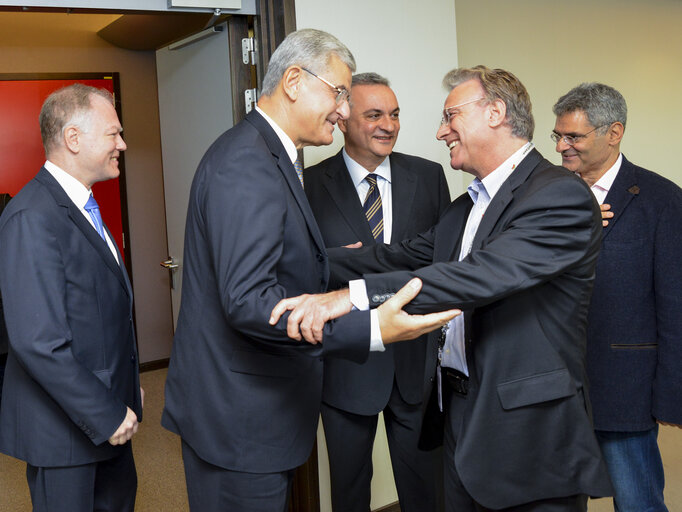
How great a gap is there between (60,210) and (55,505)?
0.87 meters

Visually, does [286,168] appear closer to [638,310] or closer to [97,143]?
[97,143]

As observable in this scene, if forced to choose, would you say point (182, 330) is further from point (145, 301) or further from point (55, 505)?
point (145, 301)

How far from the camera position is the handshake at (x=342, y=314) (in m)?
1.59

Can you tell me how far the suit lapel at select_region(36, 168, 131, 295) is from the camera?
203 cm

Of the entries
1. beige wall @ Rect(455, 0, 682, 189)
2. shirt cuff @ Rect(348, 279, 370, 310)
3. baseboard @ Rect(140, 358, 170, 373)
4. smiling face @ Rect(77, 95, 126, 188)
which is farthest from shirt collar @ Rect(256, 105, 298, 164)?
baseboard @ Rect(140, 358, 170, 373)

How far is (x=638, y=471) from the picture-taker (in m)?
2.24

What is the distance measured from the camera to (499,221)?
179 centimetres

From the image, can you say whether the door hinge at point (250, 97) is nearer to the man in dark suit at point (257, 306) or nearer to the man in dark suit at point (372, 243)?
the man in dark suit at point (372, 243)

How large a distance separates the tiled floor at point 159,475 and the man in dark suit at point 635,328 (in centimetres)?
106

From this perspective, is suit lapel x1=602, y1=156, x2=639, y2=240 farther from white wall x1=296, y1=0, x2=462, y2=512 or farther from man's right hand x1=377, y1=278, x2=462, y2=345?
white wall x1=296, y1=0, x2=462, y2=512

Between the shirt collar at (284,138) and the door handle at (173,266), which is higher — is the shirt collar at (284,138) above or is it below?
above

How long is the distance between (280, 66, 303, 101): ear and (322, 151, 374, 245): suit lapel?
81cm

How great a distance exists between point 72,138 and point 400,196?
4.03 ft

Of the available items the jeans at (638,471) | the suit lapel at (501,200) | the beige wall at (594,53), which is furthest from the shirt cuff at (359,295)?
the beige wall at (594,53)
